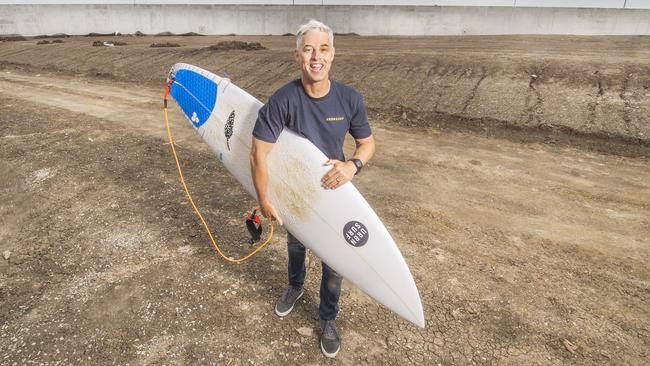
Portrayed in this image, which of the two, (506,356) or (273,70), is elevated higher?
(273,70)

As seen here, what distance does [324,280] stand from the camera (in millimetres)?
3125

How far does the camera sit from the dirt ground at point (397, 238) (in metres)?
3.39

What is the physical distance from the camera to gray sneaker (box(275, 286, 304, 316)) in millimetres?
3674

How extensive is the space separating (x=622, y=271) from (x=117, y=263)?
19.8 feet

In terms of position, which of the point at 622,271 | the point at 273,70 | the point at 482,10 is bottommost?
the point at 622,271

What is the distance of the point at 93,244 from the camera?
4867 millimetres

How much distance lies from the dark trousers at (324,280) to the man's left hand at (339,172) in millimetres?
750

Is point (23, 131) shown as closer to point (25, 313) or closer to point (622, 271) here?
point (25, 313)

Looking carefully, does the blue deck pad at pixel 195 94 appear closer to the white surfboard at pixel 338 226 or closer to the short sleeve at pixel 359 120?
the white surfboard at pixel 338 226

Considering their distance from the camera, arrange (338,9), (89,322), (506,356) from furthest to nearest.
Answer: (338,9) < (89,322) < (506,356)

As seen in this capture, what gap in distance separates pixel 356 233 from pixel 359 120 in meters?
0.99

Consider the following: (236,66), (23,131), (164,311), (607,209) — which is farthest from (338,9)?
(164,311)

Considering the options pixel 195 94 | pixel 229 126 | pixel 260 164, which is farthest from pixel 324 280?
pixel 195 94

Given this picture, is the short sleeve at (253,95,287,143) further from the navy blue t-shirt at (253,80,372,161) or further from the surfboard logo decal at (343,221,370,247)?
the surfboard logo decal at (343,221,370,247)
